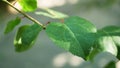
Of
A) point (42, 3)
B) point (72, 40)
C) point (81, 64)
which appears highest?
point (72, 40)

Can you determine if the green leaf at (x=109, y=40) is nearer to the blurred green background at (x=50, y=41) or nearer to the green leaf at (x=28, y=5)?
the green leaf at (x=28, y=5)

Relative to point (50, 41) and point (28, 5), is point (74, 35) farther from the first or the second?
point (50, 41)

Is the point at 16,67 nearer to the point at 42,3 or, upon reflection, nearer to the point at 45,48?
the point at 45,48

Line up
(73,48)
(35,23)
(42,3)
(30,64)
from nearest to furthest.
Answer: (73,48), (35,23), (30,64), (42,3)

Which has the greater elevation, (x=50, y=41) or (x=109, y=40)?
(x=109, y=40)

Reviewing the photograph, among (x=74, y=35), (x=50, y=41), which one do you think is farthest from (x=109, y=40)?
(x=50, y=41)

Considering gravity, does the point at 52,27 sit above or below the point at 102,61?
above

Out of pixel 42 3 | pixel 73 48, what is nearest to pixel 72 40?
pixel 73 48
